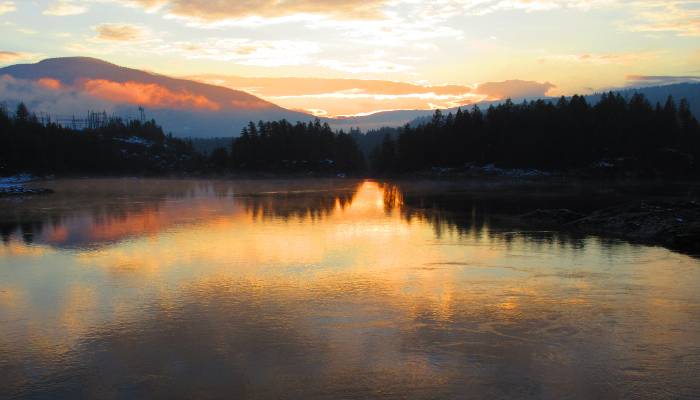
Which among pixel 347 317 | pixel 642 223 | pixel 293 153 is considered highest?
pixel 293 153

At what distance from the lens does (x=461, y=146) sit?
148250 mm

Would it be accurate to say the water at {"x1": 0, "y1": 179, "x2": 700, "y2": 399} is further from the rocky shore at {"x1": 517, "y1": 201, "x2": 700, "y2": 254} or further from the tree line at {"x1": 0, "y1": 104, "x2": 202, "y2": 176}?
the tree line at {"x1": 0, "y1": 104, "x2": 202, "y2": 176}

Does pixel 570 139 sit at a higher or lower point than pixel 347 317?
higher

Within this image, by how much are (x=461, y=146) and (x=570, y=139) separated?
1081 inches

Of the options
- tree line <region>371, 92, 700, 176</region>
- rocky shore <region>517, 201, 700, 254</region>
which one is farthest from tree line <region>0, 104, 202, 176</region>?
rocky shore <region>517, 201, 700, 254</region>

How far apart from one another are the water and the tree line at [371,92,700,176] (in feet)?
317

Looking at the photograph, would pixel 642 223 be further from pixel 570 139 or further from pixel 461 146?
pixel 461 146

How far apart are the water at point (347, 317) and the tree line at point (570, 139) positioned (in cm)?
9664

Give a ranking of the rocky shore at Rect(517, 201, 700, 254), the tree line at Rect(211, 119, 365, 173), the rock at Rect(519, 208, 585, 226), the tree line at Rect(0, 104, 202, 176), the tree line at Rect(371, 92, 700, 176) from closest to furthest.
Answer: the rocky shore at Rect(517, 201, 700, 254) → the rock at Rect(519, 208, 585, 226) → the tree line at Rect(371, 92, 700, 176) → the tree line at Rect(0, 104, 202, 176) → the tree line at Rect(211, 119, 365, 173)

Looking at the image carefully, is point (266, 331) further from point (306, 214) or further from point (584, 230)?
point (306, 214)

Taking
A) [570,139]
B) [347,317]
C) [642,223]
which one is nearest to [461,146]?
[570,139]

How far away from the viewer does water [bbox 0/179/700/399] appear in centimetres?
1473

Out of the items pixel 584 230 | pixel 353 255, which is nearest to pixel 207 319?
pixel 353 255

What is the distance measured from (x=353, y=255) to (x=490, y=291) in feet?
35.0
